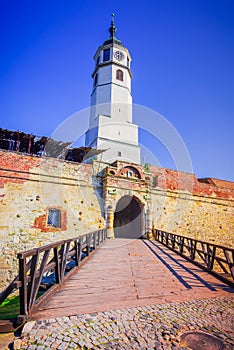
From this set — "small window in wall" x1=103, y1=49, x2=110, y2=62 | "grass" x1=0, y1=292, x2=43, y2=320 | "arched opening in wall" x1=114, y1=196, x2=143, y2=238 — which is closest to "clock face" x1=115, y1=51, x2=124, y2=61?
"small window in wall" x1=103, y1=49, x2=110, y2=62

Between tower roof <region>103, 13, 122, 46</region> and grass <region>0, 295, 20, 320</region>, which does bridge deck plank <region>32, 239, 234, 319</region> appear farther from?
tower roof <region>103, 13, 122, 46</region>

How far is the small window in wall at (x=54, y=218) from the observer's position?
399 inches

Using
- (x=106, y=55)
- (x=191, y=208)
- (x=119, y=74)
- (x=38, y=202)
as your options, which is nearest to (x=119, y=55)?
(x=106, y=55)

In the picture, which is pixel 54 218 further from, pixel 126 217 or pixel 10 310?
pixel 126 217

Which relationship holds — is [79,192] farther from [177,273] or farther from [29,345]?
[29,345]

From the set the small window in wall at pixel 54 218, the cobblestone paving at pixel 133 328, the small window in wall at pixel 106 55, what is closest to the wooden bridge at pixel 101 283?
the cobblestone paving at pixel 133 328

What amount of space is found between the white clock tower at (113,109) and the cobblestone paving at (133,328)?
1554 cm

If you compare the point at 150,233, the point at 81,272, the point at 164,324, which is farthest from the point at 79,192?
the point at 164,324

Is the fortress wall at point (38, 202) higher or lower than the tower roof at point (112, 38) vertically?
lower

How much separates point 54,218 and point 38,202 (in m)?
1.18

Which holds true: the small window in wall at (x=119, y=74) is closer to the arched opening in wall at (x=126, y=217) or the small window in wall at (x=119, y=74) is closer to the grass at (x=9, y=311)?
the arched opening in wall at (x=126, y=217)

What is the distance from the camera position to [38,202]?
32.7 feet

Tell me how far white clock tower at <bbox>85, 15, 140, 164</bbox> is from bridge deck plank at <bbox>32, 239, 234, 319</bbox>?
13.1 meters

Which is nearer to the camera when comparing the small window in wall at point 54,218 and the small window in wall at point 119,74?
the small window in wall at point 54,218
